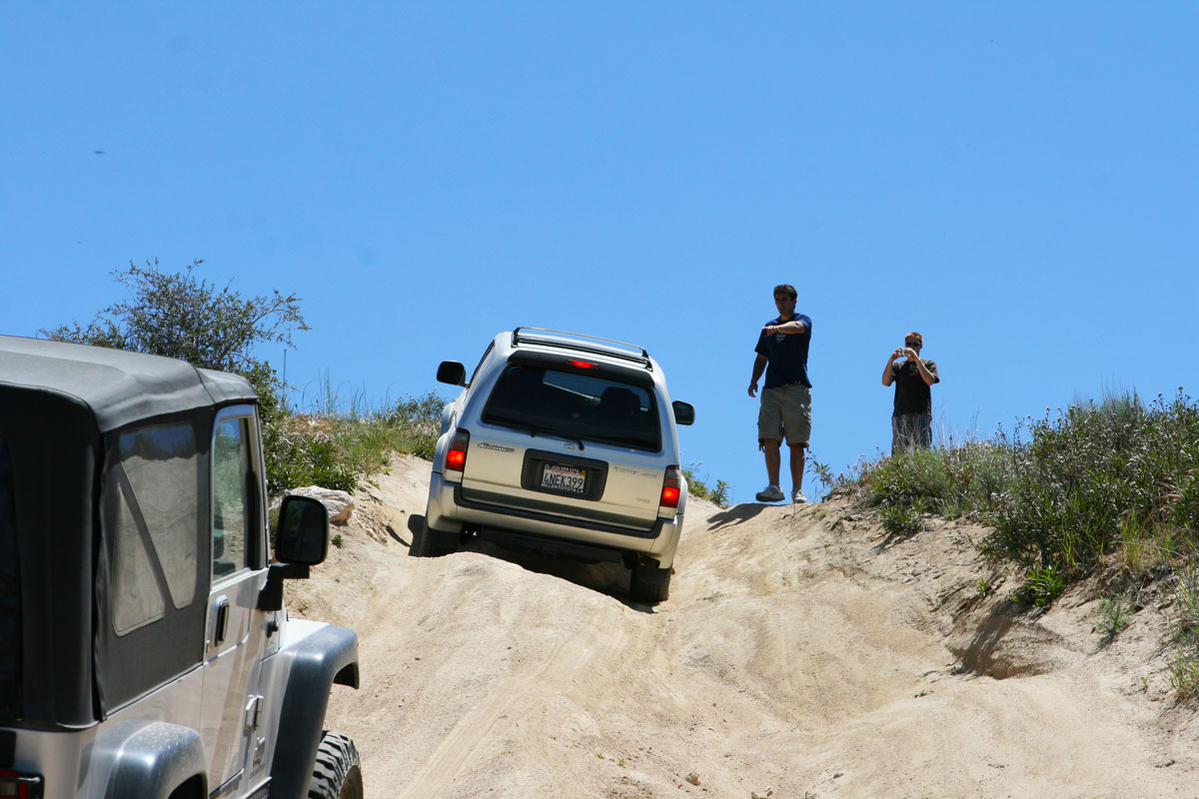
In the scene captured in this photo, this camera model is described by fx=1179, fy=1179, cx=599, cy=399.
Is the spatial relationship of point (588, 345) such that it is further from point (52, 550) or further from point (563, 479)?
point (52, 550)

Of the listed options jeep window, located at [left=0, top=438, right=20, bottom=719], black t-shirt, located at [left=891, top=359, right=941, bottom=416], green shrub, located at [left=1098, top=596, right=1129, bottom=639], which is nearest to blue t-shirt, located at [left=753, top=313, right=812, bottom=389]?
black t-shirt, located at [left=891, top=359, right=941, bottom=416]

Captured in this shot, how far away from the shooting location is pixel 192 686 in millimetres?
2961

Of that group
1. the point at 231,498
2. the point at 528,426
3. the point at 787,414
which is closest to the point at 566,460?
the point at 528,426

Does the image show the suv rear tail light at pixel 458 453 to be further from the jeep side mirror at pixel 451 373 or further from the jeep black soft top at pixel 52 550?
the jeep black soft top at pixel 52 550

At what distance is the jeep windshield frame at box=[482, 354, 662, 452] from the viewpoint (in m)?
9.20

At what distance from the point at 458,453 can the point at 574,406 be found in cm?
99

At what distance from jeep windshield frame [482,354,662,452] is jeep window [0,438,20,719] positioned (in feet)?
22.5

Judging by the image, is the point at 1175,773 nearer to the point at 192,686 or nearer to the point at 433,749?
the point at 433,749

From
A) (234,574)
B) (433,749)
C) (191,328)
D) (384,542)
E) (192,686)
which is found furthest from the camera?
(191,328)

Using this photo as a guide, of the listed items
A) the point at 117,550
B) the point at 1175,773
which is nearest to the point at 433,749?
the point at 1175,773

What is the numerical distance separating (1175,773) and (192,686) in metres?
4.31

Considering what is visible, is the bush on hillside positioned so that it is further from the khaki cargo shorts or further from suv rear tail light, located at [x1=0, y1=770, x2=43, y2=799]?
suv rear tail light, located at [x1=0, y1=770, x2=43, y2=799]

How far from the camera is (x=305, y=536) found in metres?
3.62

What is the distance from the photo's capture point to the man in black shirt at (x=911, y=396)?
38.6ft
